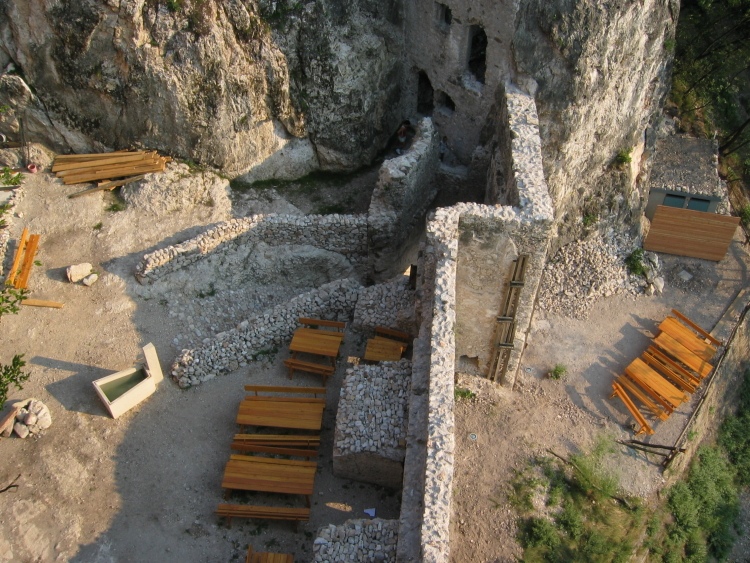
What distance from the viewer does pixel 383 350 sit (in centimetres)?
1546

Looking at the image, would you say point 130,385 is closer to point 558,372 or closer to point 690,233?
point 558,372

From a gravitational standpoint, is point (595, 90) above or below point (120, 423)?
above

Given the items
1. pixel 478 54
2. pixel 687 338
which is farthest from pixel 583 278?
pixel 478 54

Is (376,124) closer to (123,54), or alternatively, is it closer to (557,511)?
(123,54)

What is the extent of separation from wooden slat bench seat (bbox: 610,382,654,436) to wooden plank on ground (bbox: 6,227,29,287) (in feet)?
47.6

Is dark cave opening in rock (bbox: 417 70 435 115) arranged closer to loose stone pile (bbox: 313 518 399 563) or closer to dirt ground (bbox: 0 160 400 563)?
dirt ground (bbox: 0 160 400 563)

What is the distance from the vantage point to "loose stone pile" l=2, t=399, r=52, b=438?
1377 cm

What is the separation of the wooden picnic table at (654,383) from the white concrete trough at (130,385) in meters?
11.4

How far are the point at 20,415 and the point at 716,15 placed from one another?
22760 millimetres

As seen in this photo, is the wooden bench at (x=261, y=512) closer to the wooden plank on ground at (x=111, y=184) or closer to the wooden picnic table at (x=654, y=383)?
the wooden plank on ground at (x=111, y=184)

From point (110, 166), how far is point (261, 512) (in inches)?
393

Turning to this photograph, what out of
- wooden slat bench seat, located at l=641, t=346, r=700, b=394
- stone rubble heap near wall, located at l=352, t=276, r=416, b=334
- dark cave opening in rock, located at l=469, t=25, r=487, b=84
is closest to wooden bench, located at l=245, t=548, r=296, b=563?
stone rubble heap near wall, located at l=352, t=276, r=416, b=334

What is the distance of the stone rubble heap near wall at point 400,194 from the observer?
17.5 meters

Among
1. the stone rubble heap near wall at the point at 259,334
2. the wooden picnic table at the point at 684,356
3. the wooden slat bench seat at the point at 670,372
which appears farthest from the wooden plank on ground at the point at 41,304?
the wooden picnic table at the point at 684,356
